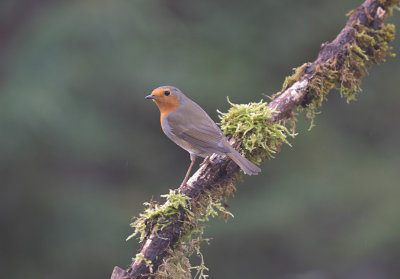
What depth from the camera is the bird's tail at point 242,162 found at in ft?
10.7

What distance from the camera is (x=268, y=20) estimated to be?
23.9 feet

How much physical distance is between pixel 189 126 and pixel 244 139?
44 centimetres

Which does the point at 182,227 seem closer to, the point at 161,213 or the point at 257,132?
the point at 161,213

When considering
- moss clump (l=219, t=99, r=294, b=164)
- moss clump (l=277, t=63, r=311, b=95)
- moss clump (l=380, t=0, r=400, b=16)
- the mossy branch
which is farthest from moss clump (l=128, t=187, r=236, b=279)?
moss clump (l=380, t=0, r=400, b=16)

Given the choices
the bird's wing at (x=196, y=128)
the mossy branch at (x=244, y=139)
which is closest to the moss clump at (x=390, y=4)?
the mossy branch at (x=244, y=139)

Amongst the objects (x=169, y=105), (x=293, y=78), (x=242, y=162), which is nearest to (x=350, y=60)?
(x=293, y=78)

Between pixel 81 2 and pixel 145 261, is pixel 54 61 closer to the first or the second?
pixel 81 2

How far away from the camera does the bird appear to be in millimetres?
3453

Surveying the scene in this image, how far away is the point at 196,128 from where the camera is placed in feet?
12.1

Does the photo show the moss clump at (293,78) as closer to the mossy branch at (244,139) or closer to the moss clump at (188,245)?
the mossy branch at (244,139)

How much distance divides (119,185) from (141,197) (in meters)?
0.42

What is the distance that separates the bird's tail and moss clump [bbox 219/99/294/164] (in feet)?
0.49

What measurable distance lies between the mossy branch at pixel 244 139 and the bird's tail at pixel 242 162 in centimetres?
13

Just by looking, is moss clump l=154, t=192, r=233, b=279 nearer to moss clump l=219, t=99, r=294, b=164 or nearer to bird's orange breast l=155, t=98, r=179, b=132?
moss clump l=219, t=99, r=294, b=164
